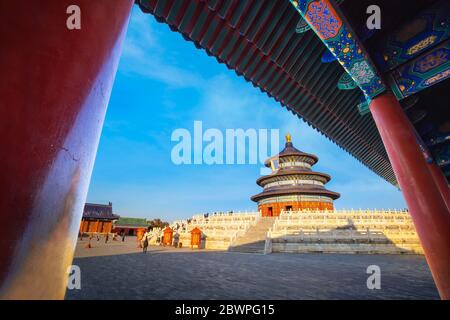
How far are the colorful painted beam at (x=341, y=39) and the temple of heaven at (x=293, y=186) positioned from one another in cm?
2558

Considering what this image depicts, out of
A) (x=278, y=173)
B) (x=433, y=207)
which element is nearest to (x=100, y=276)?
(x=433, y=207)

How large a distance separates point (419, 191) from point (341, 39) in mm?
2304

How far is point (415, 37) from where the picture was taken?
146 inches

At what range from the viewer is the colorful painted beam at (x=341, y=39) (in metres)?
2.90

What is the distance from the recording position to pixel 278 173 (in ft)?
104

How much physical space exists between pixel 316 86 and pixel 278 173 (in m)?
28.0

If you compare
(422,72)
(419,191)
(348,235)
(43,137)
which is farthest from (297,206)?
(43,137)

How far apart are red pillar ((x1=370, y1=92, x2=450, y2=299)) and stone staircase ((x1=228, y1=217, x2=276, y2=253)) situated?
11.0 meters

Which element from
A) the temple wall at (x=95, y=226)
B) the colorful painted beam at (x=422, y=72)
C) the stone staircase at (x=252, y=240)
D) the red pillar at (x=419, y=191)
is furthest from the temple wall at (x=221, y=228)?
the temple wall at (x=95, y=226)

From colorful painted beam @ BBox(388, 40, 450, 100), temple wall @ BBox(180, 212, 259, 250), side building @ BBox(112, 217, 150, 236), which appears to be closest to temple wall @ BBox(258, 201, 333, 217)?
temple wall @ BBox(180, 212, 259, 250)

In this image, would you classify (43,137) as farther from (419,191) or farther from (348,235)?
(348,235)

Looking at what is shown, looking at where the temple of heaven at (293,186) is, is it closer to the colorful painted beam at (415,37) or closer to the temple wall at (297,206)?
the temple wall at (297,206)

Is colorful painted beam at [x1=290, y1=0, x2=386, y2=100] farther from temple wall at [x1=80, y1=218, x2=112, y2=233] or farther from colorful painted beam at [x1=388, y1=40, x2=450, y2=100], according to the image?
temple wall at [x1=80, y1=218, x2=112, y2=233]
